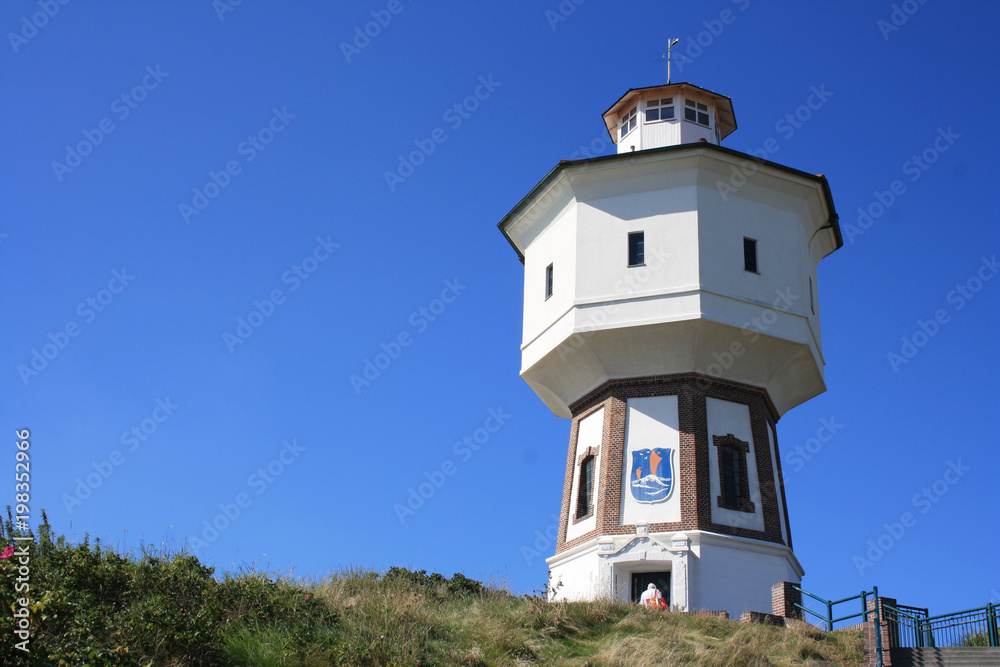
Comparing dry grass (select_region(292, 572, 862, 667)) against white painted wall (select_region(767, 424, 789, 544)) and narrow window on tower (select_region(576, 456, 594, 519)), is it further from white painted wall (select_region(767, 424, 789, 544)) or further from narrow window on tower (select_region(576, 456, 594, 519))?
narrow window on tower (select_region(576, 456, 594, 519))

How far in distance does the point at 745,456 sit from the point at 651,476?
259cm

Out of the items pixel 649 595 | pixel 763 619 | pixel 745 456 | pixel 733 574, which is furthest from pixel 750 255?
pixel 763 619

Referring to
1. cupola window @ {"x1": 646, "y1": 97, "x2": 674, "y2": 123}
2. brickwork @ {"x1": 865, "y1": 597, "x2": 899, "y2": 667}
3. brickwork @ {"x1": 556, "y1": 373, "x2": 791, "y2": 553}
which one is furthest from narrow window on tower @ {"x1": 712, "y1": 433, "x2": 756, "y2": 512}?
cupola window @ {"x1": 646, "y1": 97, "x2": 674, "y2": 123}

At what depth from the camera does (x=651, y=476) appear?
2225 centimetres

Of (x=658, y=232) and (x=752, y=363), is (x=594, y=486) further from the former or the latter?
(x=658, y=232)

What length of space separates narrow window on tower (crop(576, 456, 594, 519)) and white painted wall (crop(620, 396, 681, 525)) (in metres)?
1.44

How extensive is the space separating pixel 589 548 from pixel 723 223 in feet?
28.5

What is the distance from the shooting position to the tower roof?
1066 inches

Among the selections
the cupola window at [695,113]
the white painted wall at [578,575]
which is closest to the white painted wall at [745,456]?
the white painted wall at [578,575]

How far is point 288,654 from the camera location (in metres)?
13.1

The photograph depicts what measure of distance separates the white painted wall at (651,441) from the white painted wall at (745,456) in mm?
889

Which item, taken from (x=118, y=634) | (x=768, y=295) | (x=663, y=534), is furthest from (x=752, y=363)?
(x=118, y=634)

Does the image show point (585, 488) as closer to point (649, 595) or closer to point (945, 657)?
point (649, 595)

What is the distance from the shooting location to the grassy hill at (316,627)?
11.9 metres
